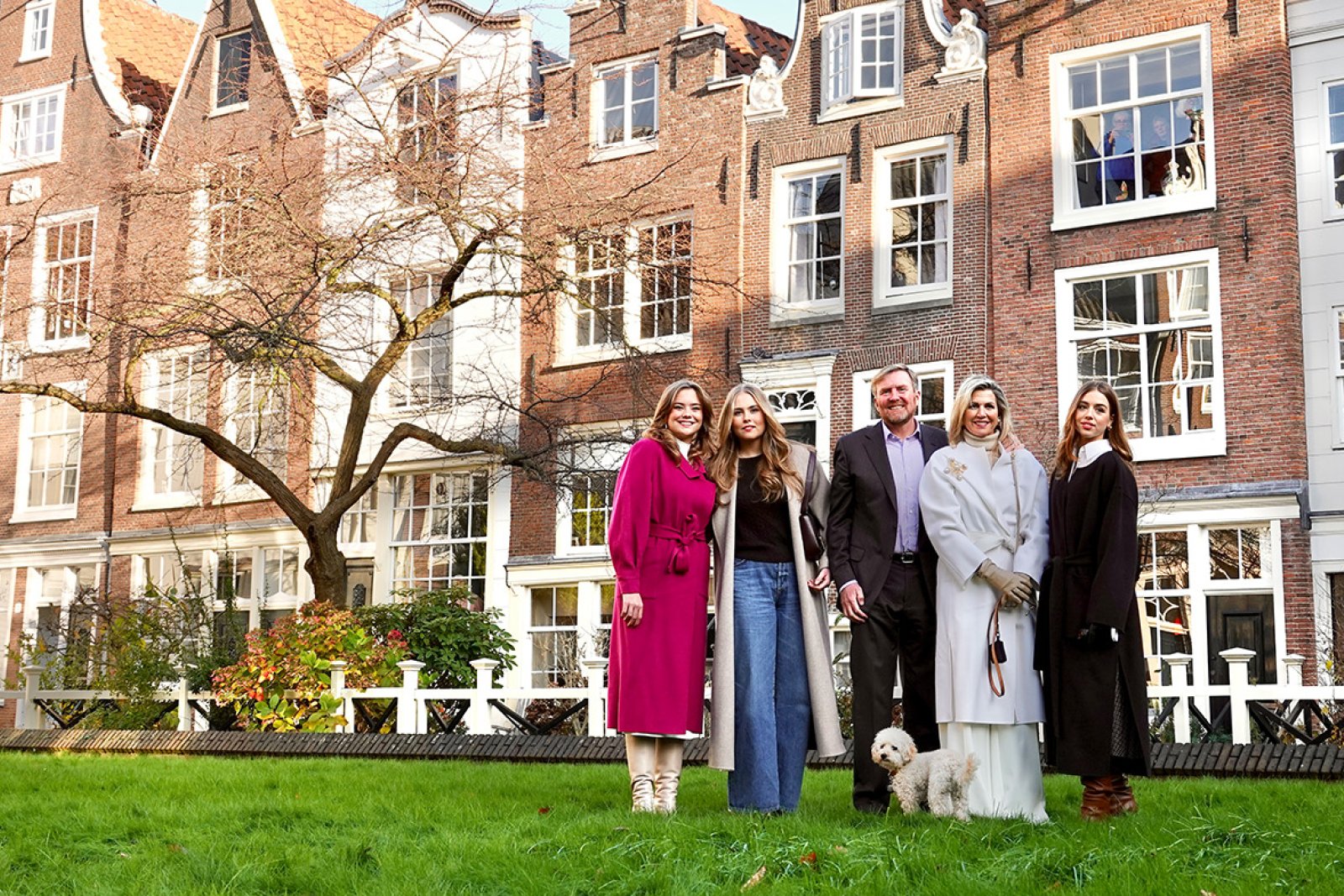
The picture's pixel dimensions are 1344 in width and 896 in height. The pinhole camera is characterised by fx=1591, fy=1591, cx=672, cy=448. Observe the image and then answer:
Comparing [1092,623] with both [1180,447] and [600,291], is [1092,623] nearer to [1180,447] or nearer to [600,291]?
[1180,447]

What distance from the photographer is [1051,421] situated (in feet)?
65.5

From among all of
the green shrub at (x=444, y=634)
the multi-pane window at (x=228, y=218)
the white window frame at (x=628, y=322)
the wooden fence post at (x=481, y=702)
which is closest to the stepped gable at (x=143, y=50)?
the white window frame at (x=628, y=322)

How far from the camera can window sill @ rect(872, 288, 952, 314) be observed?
20984 millimetres

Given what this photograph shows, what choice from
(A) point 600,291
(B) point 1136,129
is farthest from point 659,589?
(A) point 600,291

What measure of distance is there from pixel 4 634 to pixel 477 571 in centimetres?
1132

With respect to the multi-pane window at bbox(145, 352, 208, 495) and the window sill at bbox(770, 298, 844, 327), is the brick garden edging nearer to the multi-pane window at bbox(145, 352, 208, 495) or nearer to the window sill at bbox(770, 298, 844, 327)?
the window sill at bbox(770, 298, 844, 327)

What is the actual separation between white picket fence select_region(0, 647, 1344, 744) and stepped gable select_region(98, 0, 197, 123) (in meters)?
14.5

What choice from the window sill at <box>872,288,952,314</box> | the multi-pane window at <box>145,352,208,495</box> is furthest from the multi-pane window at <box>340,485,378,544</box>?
the window sill at <box>872,288,952,314</box>

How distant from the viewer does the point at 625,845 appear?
5.94 m

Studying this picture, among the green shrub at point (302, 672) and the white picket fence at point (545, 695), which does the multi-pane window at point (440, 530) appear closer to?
the green shrub at point (302, 672)

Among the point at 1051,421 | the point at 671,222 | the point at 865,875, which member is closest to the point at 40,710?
the point at 671,222

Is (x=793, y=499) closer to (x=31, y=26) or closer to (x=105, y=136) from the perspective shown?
(x=105, y=136)

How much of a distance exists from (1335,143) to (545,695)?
11575 millimetres

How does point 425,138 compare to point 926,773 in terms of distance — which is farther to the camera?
point 425,138
